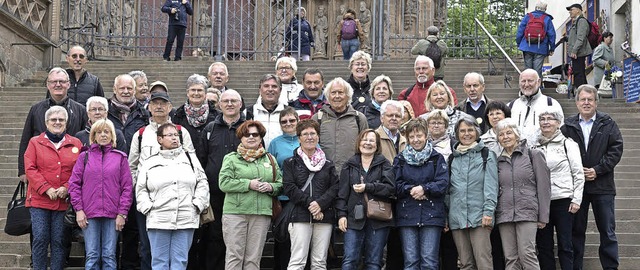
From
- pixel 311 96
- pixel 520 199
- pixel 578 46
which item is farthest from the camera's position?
pixel 578 46

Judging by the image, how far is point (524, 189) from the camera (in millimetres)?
8906

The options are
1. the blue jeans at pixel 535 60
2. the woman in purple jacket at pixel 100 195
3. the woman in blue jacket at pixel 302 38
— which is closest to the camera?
the woman in purple jacket at pixel 100 195

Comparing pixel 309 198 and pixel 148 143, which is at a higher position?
pixel 148 143

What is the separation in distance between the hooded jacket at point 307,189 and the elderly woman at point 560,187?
205 cm

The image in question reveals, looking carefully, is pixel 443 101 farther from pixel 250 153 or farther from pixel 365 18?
pixel 365 18

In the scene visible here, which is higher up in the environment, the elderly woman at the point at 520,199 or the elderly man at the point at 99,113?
the elderly man at the point at 99,113

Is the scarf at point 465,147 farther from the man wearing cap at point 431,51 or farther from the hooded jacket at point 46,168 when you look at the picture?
the man wearing cap at point 431,51

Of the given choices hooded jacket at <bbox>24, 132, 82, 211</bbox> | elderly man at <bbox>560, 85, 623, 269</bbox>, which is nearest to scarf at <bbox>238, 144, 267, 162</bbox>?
hooded jacket at <bbox>24, 132, 82, 211</bbox>

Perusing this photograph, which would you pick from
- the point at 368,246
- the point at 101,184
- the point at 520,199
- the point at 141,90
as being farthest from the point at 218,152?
the point at 520,199

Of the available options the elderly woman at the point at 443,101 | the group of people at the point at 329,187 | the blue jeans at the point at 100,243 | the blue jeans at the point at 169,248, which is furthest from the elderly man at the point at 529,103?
the blue jeans at the point at 100,243

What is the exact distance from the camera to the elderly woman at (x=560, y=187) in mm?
9117

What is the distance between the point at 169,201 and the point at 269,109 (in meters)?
1.55

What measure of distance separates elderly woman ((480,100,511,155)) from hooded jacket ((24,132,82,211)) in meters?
4.00

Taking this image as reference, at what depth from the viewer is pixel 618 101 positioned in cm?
1590
